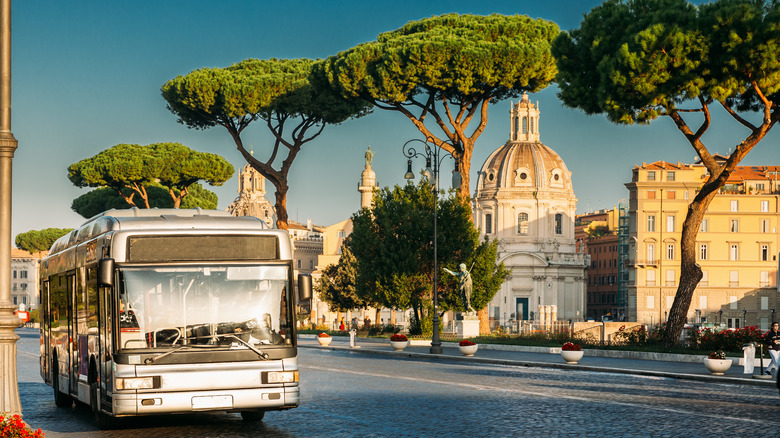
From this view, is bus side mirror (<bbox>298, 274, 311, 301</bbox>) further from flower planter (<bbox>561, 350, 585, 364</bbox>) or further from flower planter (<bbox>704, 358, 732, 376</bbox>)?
flower planter (<bbox>561, 350, 585, 364</bbox>)

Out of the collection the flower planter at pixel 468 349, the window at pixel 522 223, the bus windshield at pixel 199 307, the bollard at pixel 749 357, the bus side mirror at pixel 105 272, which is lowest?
the flower planter at pixel 468 349

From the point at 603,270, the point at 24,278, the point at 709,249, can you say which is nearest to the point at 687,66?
the point at 709,249

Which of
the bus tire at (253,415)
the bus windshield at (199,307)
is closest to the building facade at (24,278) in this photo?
the bus tire at (253,415)

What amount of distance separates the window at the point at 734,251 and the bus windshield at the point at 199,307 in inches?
3738

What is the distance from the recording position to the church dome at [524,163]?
124 metres

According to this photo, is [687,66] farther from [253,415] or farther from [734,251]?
[734,251]

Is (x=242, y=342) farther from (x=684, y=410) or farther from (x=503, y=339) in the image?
(x=503, y=339)

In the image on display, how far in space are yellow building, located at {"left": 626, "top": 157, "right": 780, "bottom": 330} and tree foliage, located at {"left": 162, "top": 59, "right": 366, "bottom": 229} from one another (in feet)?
187

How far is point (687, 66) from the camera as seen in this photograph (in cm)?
2719

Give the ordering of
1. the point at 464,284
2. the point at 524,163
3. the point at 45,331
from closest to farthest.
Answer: the point at 45,331, the point at 464,284, the point at 524,163

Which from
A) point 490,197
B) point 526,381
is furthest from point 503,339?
point 490,197

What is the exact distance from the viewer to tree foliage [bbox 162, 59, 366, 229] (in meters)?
49.3

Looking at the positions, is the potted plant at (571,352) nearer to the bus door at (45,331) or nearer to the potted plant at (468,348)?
the potted plant at (468,348)

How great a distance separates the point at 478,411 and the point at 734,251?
92217 millimetres
